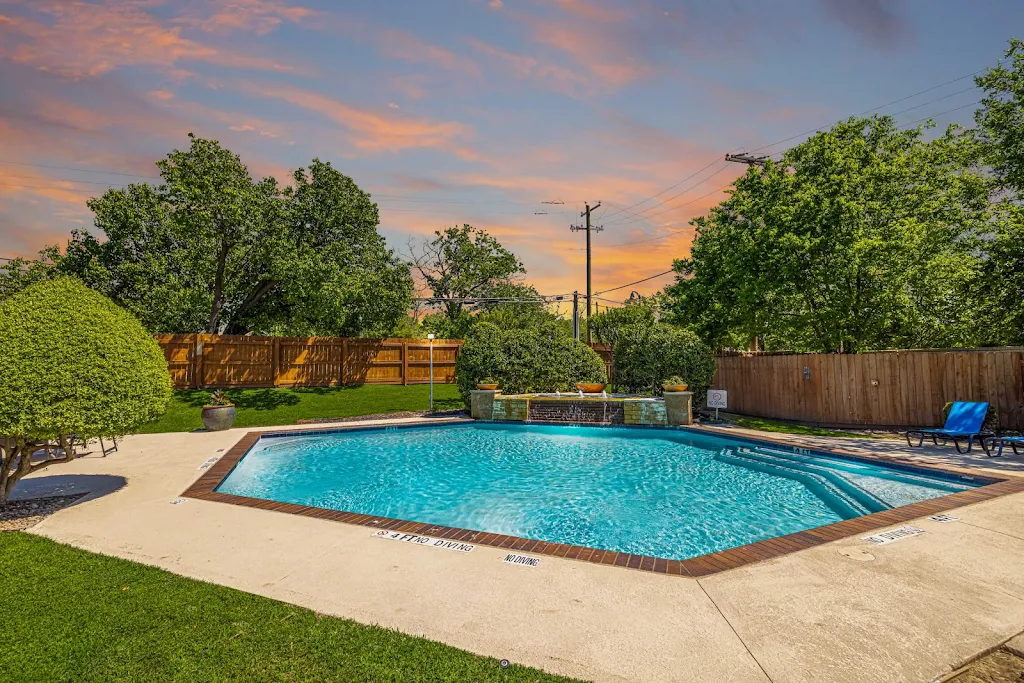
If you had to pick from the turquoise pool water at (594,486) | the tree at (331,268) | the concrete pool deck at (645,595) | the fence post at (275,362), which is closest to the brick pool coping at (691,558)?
the concrete pool deck at (645,595)

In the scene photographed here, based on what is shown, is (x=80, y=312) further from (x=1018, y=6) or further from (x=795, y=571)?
(x=1018, y=6)

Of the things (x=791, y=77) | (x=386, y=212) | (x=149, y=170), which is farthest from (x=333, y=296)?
(x=791, y=77)

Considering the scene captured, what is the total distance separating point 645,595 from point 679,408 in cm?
1122

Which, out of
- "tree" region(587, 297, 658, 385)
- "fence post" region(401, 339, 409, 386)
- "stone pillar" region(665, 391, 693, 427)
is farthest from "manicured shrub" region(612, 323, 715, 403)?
"tree" region(587, 297, 658, 385)

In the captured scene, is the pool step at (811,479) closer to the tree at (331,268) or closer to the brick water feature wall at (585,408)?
the brick water feature wall at (585,408)

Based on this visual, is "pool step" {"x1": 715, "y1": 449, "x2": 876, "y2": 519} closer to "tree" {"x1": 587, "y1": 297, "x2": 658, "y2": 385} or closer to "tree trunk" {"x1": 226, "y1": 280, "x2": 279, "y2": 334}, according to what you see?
"tree trunk" {"x1": 226, "y1": 280, "x2": 279, "y2": 334}

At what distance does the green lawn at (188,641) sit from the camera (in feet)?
9.25

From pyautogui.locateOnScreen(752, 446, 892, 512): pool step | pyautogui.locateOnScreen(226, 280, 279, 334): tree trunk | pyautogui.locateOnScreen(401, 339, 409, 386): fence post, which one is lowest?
pyautogui.locateOnScreen(752, 446, 892, 512): pool step

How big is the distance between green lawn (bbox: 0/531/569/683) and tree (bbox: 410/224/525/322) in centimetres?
3430

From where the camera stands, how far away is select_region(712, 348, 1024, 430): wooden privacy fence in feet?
40.3

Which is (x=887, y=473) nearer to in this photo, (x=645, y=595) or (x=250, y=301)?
(x=645, y=595)

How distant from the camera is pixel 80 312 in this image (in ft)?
20.7

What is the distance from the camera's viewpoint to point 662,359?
16.7 metres

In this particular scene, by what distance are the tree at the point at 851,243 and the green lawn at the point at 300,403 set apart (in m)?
11.3
